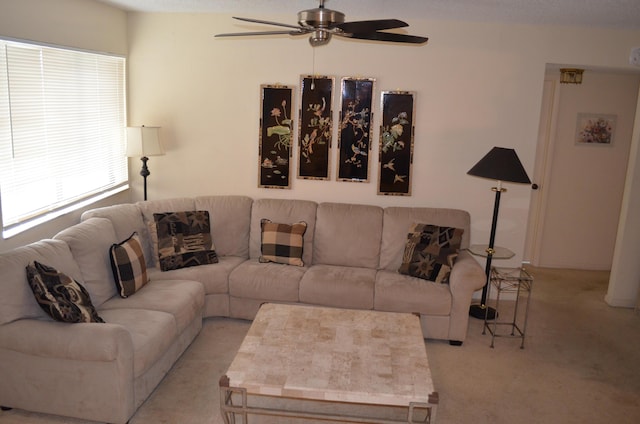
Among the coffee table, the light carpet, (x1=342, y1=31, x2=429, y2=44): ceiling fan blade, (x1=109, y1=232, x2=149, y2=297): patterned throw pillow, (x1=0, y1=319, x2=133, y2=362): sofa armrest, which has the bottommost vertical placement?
the light carpet

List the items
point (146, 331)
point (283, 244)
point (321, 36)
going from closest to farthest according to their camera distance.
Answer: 1. point (321, 36)
2. point (146, 331)
3. point (283, 244)

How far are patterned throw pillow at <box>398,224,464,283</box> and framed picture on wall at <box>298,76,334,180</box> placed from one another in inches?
44.4

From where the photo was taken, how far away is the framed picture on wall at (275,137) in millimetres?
5070

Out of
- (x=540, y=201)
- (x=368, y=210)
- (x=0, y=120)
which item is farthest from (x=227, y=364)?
(x=540, y=201)

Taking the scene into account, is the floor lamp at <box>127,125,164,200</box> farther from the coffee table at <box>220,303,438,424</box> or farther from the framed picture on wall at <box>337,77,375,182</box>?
the coffee table at <box>220,303,438,424</box>

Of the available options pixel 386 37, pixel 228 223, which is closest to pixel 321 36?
pixel 386 37

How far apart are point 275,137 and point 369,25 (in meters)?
2.53

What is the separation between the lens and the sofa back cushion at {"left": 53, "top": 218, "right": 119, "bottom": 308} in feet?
11.9

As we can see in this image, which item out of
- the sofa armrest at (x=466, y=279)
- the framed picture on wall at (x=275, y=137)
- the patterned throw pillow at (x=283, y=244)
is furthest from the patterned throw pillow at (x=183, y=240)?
the sofa armrest at (x=466, y=279)

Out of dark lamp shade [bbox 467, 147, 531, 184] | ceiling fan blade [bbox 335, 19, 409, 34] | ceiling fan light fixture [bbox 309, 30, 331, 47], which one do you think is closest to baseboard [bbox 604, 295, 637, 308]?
dark lamp shade [bbox 467, 147, 531, 184]

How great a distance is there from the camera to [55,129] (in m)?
4.06

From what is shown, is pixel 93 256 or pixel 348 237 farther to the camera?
pixel 348 237

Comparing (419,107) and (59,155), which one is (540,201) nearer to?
(419,107)

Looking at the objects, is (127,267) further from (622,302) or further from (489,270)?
(622,302)
